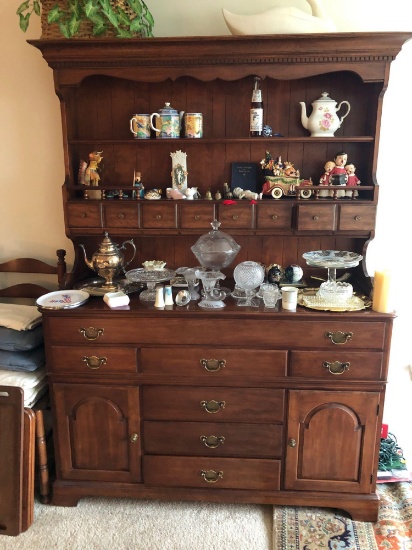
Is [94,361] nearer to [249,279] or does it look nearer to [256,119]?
[249,279]

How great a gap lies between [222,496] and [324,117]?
5.21 ft

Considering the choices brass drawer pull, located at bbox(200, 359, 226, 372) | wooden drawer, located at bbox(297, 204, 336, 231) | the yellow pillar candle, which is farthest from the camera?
wooden drawer, located at bbox(297, 204, 336, 231)

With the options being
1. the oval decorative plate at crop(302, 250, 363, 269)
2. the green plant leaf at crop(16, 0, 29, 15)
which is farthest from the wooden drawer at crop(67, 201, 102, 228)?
the oval decorative plate at crop(302, 250, 363, 269)

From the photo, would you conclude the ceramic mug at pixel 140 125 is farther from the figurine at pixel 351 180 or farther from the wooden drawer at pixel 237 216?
the figurine at pixel 351 180

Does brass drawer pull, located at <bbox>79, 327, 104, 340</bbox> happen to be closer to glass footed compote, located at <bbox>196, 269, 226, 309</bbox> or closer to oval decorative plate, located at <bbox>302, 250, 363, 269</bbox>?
glass footed compote, located at <bbox>196, 269, 226, 309</bbox>

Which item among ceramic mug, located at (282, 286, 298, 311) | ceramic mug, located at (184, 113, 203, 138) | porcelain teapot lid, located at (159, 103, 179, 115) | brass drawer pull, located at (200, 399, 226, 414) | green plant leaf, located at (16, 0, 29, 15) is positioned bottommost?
brass drawer pull, located at (200, 399, 226, 414)

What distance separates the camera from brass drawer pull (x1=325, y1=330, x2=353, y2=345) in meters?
1.71

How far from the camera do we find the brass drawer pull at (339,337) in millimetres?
1712

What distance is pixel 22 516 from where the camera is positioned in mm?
1779

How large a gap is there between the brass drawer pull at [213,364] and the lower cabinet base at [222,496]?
534 millimetres

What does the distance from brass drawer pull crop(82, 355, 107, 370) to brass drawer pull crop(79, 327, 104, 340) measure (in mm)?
84

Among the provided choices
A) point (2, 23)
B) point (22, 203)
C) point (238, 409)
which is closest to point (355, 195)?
point (238, 409)

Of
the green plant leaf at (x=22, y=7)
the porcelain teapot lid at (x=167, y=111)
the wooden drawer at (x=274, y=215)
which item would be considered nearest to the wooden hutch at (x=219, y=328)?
the wooden drawer at (x=274, y=215)

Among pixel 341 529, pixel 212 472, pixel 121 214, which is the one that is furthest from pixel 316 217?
pixel 341 529
